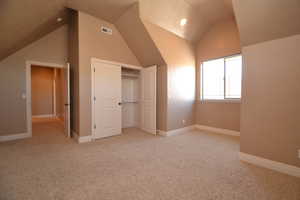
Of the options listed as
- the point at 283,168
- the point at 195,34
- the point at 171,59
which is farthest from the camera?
the point at 195,34

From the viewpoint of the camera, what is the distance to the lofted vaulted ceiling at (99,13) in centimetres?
222

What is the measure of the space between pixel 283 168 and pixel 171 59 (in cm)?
330

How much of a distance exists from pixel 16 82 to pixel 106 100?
8.00ft

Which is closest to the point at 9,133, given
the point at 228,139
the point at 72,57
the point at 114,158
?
the point at 72,57

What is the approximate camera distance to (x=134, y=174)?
6.41 ft

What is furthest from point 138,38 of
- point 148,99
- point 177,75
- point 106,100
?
point 106,100

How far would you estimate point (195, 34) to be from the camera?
439 cm

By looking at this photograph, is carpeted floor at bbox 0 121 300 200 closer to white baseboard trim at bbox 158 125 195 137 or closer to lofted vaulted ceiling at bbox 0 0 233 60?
white baseboard trim at bbox 158 125 195 137

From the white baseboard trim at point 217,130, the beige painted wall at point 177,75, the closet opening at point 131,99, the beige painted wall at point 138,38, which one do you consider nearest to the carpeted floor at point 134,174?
the white baseboard trim at point 217,130

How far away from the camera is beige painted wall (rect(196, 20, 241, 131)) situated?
12.8 ft

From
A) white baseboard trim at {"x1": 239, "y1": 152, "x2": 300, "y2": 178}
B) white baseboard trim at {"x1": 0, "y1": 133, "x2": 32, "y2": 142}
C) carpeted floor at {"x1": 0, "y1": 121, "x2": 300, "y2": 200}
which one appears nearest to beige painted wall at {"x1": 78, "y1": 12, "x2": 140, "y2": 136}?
carpeted floor at {"x1": 0, "y1": 121, "x2": 300, "y2": 200}

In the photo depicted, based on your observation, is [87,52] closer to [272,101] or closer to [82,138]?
[82,138]

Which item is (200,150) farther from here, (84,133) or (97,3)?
(97,3)

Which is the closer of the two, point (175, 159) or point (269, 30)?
point (269, 30)
